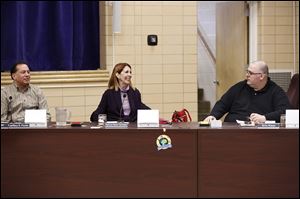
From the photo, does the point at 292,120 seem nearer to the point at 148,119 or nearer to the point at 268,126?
the point at 268,126

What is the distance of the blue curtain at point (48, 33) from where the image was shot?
5.39m

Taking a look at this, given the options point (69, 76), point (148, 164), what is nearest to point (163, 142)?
point (148, 164)

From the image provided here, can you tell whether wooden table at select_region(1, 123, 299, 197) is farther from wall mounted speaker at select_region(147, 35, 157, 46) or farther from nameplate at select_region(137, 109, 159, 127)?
wall mounted speaker at select_region(147, 35, 157, 46)

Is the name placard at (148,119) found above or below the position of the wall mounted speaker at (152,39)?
below

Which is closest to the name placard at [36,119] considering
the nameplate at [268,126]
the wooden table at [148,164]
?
the wooden table at [148,164]

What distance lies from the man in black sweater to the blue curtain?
227 cm

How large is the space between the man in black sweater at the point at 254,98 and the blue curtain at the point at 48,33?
227 centimetres

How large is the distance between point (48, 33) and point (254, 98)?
2.67 metres

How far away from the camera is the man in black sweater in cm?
374

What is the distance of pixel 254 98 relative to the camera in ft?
12.5

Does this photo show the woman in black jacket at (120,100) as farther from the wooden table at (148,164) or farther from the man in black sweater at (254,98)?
the wooden table at (148,164)

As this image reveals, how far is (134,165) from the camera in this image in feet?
8.80

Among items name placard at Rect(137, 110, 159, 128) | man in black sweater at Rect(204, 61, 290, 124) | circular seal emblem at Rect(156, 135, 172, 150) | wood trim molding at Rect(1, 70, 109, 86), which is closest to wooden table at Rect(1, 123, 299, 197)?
circular seal emblem at Rect(156, 135, 172, 150)

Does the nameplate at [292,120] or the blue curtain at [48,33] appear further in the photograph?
the blue curtain at [48,33]
